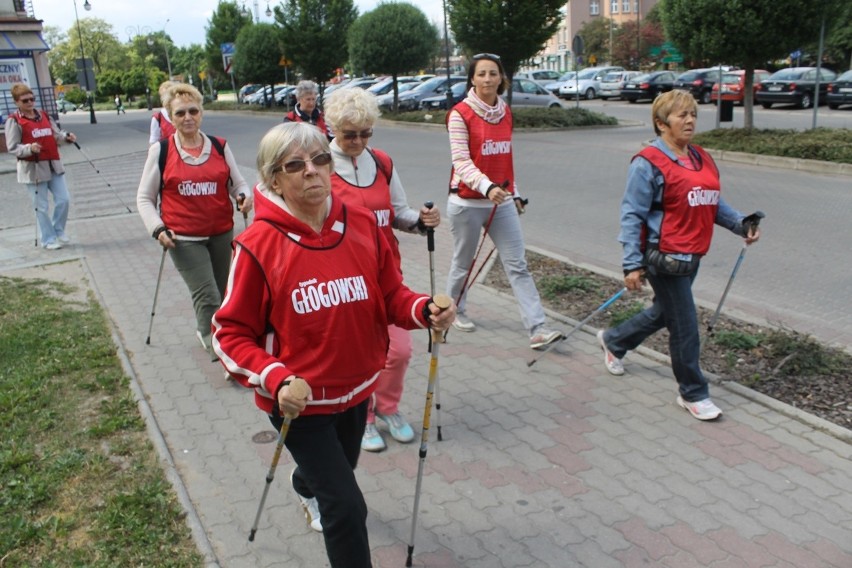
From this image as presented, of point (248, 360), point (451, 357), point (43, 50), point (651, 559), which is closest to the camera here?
point (248, 360)

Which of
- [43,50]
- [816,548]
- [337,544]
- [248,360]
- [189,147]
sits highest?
[43,50]

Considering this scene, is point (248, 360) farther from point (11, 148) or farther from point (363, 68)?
point (363, 68)

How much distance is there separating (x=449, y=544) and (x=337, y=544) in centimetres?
90

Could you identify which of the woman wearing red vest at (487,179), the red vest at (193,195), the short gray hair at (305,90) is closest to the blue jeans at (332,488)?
the woman wearing red vest at (487,179)

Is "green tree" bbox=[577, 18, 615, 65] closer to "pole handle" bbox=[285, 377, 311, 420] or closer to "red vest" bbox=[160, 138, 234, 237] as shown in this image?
"red vest" bbox=[160, 138, 234, 237]

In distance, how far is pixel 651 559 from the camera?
133 inches

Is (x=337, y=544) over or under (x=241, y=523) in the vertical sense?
over

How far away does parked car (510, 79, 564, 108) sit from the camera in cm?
2811

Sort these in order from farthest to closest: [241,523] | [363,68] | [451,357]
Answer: [363,68] → [451,357] → [241,523]

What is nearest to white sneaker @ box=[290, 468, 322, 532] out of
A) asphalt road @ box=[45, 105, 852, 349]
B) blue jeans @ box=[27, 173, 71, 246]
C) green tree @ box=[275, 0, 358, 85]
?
asphalt road @ box=[45, 105, 852, 349]

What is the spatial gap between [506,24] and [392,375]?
19.4 m

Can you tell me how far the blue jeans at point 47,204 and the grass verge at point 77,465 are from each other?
12.7ft

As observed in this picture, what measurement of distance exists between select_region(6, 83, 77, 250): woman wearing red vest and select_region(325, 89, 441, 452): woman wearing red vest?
21.6 feet

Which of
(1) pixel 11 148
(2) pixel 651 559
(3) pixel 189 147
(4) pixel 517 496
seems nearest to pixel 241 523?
(4) pixel 517 496
